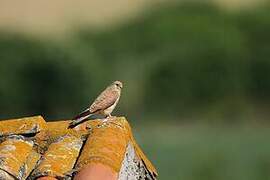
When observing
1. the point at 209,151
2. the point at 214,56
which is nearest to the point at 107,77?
the point at 214,56

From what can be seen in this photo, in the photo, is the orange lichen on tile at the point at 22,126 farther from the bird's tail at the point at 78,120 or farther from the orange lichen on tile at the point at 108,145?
the orange lichen on tile at the point at 108,145

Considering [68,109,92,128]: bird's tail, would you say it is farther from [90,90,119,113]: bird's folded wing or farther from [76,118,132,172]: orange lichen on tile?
[90,90,119,113]: bird's folded wing

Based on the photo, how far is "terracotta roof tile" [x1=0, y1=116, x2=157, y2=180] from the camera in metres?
6.39

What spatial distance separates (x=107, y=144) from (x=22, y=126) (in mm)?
666

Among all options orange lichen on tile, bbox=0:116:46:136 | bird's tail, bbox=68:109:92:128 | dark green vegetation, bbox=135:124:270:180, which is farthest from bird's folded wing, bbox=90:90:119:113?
dark green vegetation, bbox=135:124:270:180

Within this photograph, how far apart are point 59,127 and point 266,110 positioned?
75.3 ft

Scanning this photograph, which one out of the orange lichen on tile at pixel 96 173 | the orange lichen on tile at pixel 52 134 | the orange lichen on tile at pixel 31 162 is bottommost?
the orange lichen on tile at pixel 31 162

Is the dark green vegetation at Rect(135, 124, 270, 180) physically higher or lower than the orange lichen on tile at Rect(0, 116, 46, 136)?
lower

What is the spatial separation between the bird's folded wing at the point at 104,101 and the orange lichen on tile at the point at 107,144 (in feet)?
1.09

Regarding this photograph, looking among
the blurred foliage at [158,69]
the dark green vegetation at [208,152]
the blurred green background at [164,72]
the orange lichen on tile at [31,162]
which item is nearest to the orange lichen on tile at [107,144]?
the orange lichen on tile at [31,162]

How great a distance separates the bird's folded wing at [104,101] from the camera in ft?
24.7

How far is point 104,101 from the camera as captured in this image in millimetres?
7676

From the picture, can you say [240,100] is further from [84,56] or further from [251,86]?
[84,56]

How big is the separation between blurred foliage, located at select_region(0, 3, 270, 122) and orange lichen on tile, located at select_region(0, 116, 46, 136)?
68.7 ft
